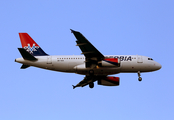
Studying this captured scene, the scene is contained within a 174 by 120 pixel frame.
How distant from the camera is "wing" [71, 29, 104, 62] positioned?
49853mm

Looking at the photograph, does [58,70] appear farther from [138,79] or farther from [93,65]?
[138,79]

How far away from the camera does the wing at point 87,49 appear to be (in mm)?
49853

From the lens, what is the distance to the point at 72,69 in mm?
57031

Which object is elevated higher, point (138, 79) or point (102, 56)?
point (102, 56)

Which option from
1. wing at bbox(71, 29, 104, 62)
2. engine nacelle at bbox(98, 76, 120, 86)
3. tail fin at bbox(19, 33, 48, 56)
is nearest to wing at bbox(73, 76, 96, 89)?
engine nacelle at bbox(98, 76, 120, 86)

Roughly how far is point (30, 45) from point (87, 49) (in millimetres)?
13853

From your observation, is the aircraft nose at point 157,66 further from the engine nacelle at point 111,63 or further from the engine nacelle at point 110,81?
the engine nacelle at point 111,63

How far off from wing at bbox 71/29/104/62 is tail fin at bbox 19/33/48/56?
10.6 meters

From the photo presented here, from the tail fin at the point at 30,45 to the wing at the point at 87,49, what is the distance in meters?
10.6

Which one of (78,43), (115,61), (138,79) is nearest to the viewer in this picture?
(78,43)

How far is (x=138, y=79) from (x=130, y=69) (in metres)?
3.04

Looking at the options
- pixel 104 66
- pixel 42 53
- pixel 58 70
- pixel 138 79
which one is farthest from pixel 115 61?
pixel 42 53

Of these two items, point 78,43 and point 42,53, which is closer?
point 78,43

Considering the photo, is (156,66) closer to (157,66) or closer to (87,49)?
(157,66)
